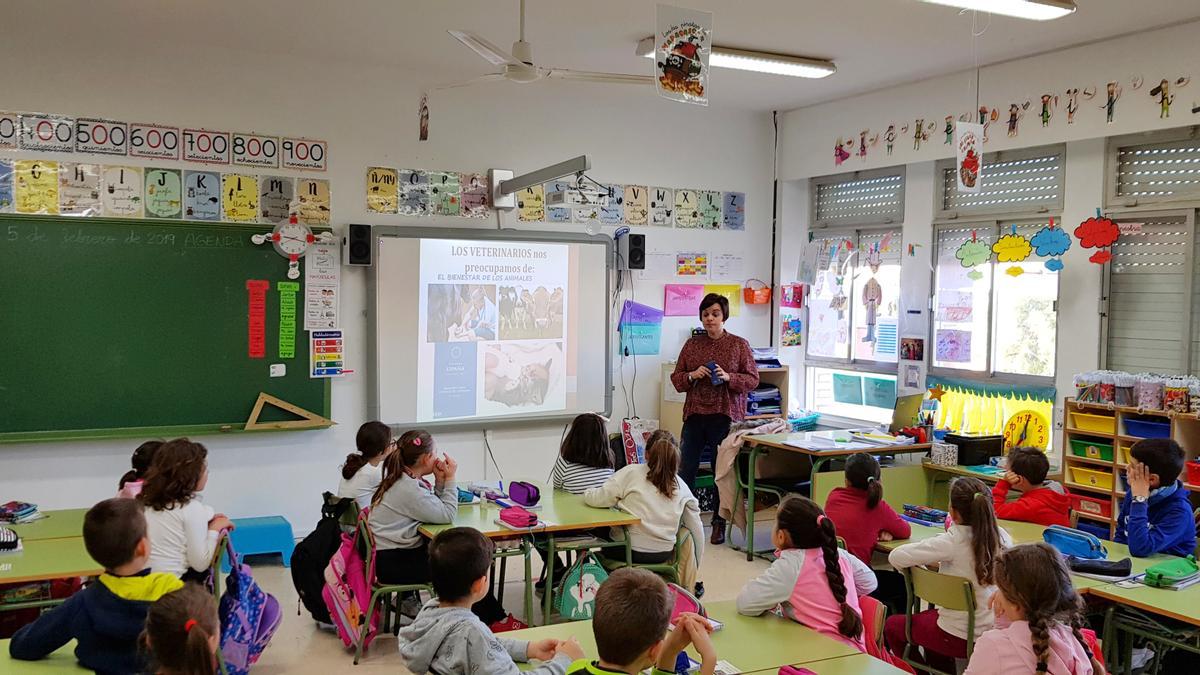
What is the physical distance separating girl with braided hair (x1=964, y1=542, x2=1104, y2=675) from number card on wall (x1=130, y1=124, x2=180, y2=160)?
5.49 meters

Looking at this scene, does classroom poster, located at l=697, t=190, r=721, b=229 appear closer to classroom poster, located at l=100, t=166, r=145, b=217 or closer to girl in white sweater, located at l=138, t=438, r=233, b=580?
classroom poster, located at l=100, t=166, r=145, b=217

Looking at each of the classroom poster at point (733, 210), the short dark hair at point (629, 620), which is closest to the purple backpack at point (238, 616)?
the short dark hair at point (629, 620)

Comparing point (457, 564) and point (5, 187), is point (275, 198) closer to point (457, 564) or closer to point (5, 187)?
point (5, 187)

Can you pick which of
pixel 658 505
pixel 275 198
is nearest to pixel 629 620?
pixel 658 505

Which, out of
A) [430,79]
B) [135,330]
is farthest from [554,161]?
[135,330]

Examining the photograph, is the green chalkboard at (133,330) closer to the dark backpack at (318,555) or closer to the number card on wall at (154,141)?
the number card on wall at (154,141)

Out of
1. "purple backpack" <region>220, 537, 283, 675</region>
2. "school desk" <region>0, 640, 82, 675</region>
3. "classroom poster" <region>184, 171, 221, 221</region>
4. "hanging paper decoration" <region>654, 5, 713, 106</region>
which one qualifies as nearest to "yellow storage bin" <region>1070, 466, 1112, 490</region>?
"hanging paper decoration" <region>654, 5, 713, 106</region>

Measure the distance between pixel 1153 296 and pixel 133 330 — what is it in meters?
6.30

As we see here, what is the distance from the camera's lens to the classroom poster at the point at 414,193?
6863mm

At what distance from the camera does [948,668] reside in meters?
3.70

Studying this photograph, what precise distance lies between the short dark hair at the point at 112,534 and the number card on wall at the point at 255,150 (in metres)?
4.00

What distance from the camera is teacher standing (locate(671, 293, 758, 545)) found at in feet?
22.3

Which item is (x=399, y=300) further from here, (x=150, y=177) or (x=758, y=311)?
(x=758, y=311)

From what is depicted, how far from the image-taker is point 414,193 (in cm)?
691
